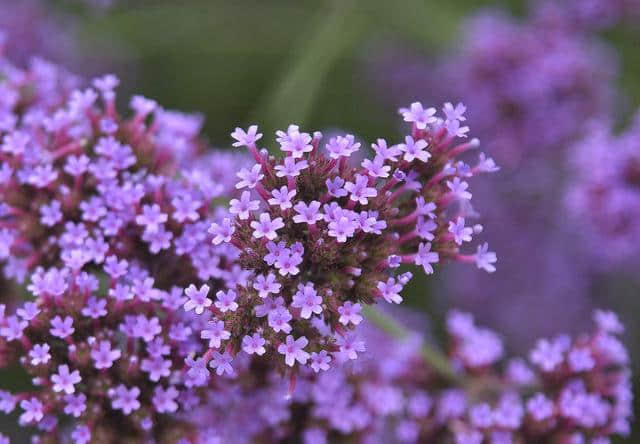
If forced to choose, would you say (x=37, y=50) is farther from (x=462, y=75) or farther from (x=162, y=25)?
(x=462, y=75)

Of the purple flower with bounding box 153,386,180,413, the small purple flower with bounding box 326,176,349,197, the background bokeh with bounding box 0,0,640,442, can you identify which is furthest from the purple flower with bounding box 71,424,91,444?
the background bokeh with bounding box 0,0,640,442

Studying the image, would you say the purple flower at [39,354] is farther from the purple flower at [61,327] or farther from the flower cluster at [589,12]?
the flower cluster at [589,12]

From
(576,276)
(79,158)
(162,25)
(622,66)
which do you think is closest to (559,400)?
(79,158)

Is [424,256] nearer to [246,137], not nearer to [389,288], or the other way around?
[389,288]

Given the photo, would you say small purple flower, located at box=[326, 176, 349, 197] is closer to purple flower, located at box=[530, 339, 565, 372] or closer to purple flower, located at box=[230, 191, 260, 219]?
purple flower, located at box=[230, 191, 260, 219]

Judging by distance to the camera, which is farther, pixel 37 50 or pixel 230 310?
pixel 37 50

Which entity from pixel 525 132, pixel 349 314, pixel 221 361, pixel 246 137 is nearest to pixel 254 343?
pixel 221 361
